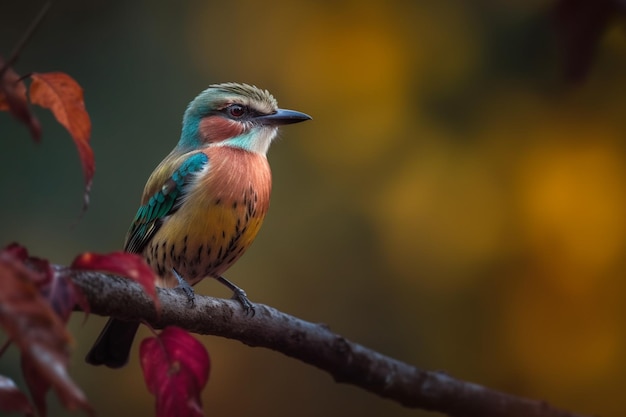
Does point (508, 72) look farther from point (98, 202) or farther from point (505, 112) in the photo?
point (98, 202)

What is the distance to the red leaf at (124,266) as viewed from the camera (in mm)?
1333

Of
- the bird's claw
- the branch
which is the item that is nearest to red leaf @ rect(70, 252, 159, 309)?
the branch

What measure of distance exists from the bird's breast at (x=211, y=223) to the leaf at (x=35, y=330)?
1.77m

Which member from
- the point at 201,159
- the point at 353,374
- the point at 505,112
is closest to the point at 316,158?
the point at 505,112

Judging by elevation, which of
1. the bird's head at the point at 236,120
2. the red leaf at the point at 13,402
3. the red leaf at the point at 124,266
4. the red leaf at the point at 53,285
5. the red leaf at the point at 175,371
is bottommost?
Result: the red leaf at the point at 175,371

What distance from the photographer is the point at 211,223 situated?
2832 mm

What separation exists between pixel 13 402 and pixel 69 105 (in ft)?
1.52

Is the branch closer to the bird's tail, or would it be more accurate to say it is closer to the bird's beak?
the bird's tail

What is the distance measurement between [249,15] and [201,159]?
2.49 metres

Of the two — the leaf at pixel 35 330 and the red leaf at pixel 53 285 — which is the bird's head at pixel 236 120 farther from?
the leaf at pixel 35 330

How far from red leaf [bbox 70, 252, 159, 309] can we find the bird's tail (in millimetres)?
1565

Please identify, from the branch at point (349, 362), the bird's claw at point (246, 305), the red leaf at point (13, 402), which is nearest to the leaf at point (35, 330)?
the red leaf at point (13, 402)

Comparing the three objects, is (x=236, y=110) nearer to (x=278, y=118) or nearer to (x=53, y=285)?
(x=278, y=118)

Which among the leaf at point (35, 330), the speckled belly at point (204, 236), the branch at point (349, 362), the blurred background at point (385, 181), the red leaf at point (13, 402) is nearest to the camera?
the leaf at point (35, 330)
